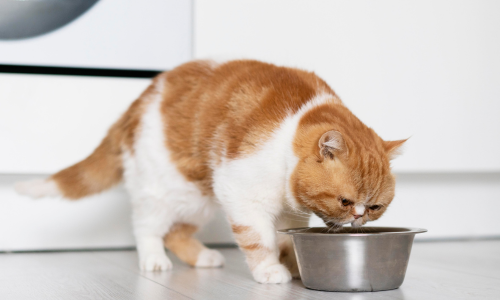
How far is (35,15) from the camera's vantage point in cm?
244

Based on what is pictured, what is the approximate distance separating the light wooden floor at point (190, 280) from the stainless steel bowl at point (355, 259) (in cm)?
3

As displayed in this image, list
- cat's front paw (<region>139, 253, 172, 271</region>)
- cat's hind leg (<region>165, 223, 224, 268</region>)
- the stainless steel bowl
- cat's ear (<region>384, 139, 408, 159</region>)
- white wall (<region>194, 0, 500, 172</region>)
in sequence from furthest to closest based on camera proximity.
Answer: white wall (<region>194, 0, 500, 172</region>) → cat's hind leg (<region>165, 223, 224, 268</region>) → cat's front paw (<region>139, 253, 172, 271</region>) → cat's ear (<region>384, 139, 408, 159</region>) → the stainless steel bowl

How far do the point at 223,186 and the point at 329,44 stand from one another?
50.1 inches

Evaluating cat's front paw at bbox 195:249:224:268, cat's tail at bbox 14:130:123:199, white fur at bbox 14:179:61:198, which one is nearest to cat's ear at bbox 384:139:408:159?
cat's front paw at bbox 195:249:224:268

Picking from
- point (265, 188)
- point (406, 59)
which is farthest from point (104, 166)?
point (406, 59)

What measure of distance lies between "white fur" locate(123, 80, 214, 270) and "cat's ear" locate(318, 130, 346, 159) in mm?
631

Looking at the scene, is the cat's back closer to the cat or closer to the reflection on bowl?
the cat

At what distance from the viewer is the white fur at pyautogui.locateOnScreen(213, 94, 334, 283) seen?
164 centimetres

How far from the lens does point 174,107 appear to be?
1.99 metres

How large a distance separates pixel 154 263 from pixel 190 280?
0.28 m

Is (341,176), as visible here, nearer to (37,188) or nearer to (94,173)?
(94,173)

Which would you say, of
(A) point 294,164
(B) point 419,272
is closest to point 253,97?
(A) point 294,164

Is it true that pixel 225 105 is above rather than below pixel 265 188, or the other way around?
above

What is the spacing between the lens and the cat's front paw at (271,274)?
1.64 metres
